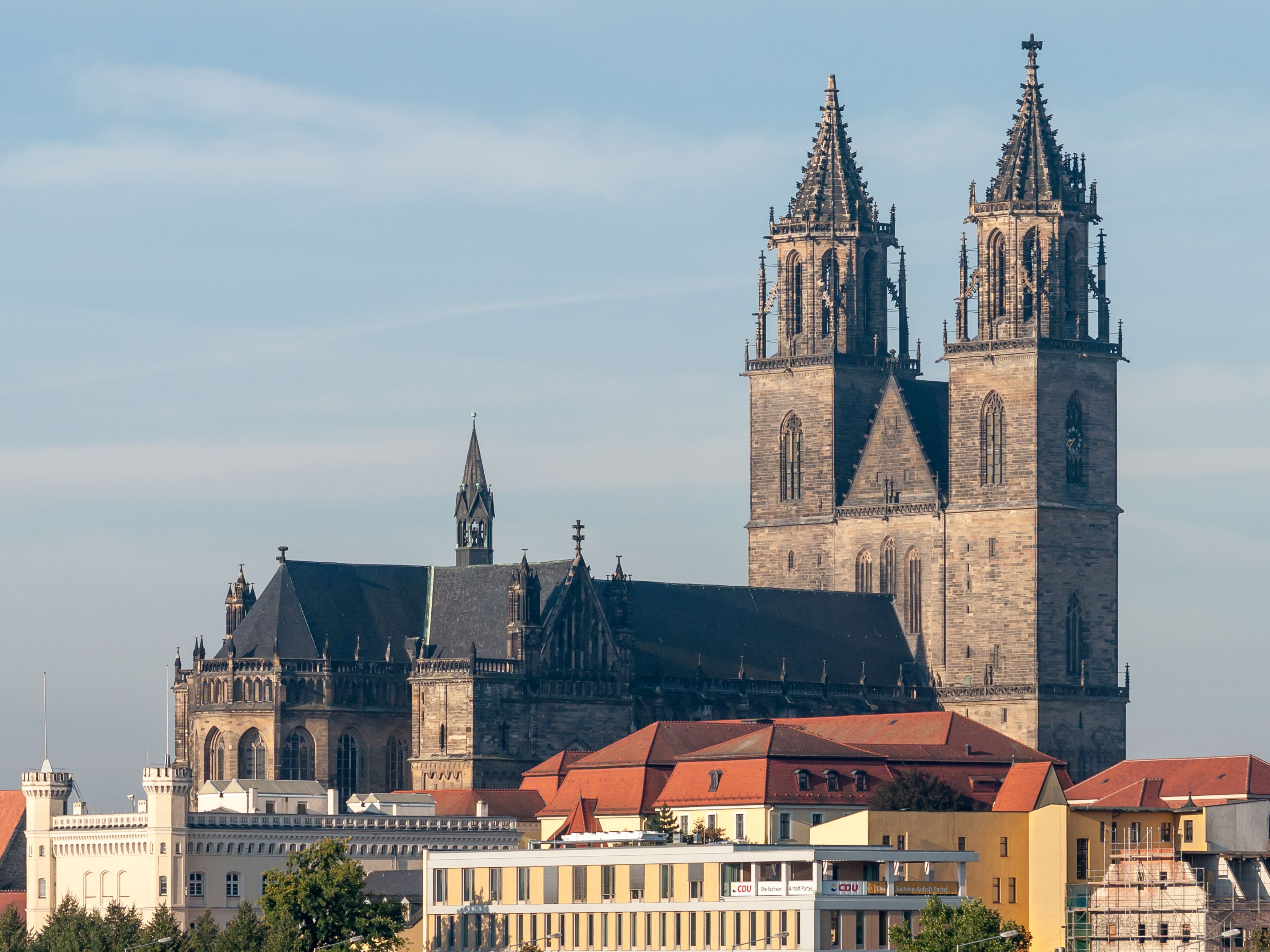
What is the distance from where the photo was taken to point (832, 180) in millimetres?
191000

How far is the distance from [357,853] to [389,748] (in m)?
11.3

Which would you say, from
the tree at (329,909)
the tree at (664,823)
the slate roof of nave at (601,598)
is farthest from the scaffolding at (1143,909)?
the slate roof of nave at (601,598)

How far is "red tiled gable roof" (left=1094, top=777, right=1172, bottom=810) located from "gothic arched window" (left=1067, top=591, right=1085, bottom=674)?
100 feet

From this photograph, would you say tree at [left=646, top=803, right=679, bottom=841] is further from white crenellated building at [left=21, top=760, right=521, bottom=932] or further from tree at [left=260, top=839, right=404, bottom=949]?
tree at [left=260, top=839, right=404, bottom=949]

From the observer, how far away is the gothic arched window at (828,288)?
18962cm

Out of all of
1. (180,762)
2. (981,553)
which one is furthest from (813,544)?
(180,762)

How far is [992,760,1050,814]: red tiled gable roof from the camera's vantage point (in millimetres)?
150625

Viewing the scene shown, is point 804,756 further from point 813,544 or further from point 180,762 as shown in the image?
point 813,544

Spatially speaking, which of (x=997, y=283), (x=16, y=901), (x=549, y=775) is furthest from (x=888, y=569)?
(x=16, y=901)

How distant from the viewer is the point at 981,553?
18200cm

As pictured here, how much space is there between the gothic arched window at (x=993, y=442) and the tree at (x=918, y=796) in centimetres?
2934

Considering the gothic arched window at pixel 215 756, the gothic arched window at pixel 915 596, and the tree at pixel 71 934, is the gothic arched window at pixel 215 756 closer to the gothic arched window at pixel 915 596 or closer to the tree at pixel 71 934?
the tree at pixel 71 934

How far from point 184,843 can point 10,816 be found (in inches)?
963

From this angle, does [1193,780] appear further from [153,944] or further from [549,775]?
[153,944]
